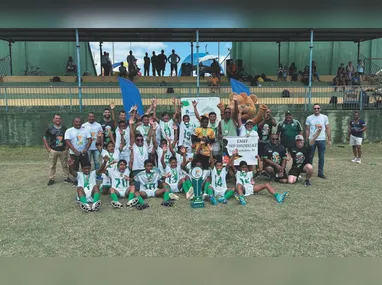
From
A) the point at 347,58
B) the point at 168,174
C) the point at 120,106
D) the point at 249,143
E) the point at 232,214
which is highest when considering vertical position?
the point at 347,58

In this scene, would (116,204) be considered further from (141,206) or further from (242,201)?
(242,201)

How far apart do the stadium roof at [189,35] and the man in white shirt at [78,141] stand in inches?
382

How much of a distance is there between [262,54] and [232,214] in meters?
19.0

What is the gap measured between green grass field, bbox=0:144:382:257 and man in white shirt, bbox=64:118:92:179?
2.52 feet

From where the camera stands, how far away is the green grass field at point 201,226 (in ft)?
14.6

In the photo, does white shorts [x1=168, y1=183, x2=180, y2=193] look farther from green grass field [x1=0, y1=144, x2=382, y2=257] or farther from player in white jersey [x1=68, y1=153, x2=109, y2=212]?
player in white jersey [x1=68, y1=153, x2=109, y2=212]

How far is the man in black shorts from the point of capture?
794 cm

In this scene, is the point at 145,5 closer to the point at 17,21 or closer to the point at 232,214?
the point at 17,21

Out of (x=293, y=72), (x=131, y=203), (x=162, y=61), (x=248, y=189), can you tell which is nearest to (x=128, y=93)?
(x=131, y=203)

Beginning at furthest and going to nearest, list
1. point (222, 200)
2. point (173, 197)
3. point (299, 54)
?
point (299, 54)
point (173, 197)
point (222, 200)

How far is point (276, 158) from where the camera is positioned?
26.2 ft

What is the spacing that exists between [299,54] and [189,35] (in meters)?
9.02

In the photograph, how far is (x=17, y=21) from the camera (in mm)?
15328

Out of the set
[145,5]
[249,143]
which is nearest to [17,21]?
[145,5]
